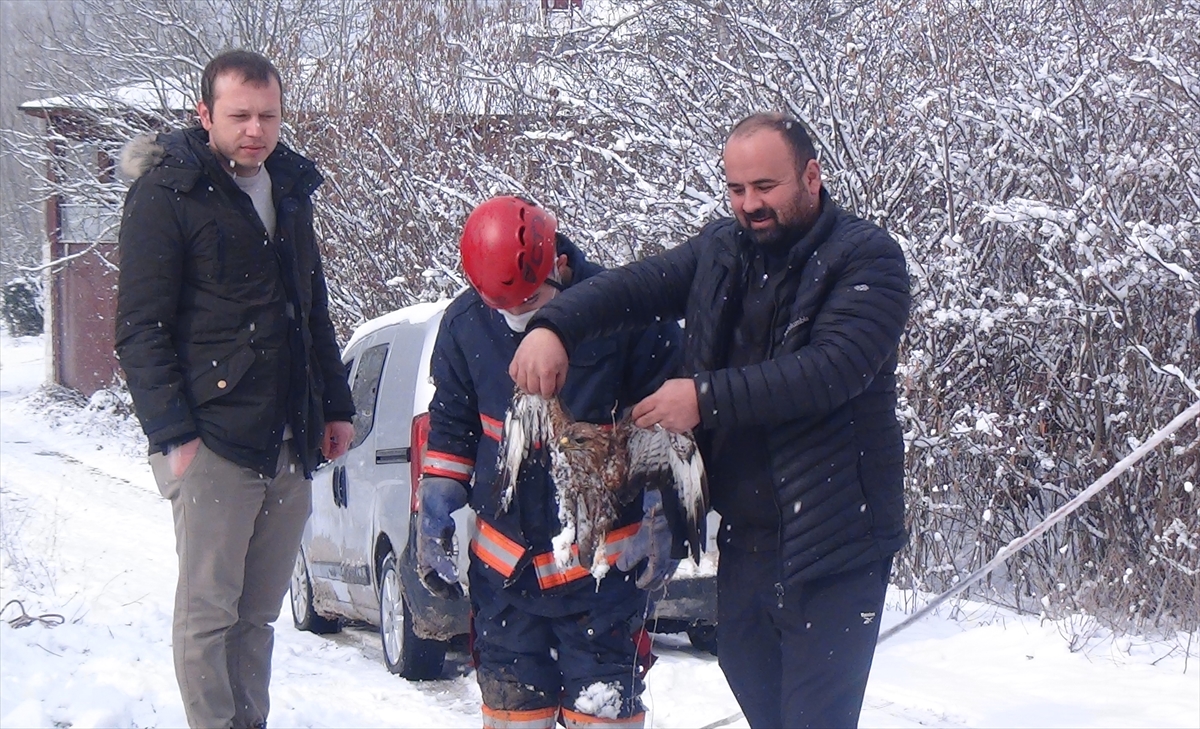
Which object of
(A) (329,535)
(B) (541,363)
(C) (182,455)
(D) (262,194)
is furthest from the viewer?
(A) (329,535)

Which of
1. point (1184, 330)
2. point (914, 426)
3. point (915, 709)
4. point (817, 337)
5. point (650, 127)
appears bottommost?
point (915, 709)

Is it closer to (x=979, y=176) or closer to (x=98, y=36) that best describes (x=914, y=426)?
(x=979, y=176)

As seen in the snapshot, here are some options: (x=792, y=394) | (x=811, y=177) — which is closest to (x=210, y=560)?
(x=792, y=394)

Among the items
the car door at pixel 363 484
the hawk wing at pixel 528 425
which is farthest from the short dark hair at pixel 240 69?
Answer: the car door at pixel 363 484

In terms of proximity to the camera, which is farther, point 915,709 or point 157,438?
point 915,709

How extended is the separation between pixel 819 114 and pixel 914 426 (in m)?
2.19

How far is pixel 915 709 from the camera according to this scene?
5184mm

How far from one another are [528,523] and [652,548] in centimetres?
33

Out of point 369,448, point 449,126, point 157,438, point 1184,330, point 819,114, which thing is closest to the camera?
point 157,438

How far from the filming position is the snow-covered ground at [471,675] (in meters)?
5.05

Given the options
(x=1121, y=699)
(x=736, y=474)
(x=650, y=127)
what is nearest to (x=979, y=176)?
(x=650, y=127)

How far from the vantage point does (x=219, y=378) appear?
12.3 ft

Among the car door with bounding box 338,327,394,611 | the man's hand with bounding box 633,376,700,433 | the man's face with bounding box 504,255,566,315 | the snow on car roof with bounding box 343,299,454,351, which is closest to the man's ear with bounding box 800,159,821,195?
the man's hand with bounding box 633,376,700,433

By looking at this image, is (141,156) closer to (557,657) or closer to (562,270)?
(562,270)
